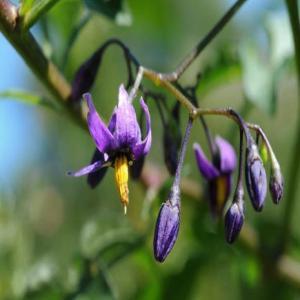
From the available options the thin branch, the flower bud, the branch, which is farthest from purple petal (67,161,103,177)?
the branch

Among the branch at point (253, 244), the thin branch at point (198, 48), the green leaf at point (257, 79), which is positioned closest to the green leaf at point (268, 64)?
the green leaf at point (257, 79)

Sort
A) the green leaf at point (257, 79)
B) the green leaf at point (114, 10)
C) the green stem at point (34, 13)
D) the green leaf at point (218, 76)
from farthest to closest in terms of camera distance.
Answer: the green leaf at point (218, 76)
the green leaf at point (257, 79)
the green leaf at point (114, 10)
the green stem at point (34, 13)

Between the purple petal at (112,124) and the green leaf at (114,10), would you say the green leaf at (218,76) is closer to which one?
the green leaf at (114,10)

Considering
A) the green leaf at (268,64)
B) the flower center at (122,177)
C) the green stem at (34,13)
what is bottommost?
the green leaf at (268,64)

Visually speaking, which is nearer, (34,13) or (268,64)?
(34,13)

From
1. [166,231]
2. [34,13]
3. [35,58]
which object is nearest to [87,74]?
[35,58]

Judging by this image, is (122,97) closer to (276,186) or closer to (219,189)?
(276,186)

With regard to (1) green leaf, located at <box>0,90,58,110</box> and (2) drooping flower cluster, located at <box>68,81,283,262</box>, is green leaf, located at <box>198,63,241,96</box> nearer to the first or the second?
(1) green leaf, located at <box>0,90,58,110</box>
